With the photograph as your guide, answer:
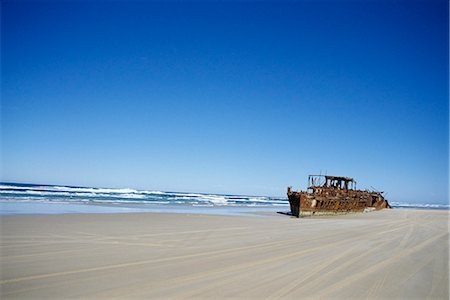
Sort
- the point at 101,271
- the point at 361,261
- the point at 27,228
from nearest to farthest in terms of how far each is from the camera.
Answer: the point at 101,271
the point at 361,261
the point at 27,228

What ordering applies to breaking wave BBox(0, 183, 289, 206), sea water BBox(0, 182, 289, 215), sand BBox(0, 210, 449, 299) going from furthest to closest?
breaking wave BBox(0, 183, 289, 206)
sea water BBox(0, 182, 289, 215)
sand BBox(0, 210, 449, 299)

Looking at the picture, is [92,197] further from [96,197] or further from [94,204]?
[94,204]

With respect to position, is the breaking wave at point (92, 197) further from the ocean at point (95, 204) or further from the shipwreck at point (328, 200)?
the shipwreck at point (328, 200)

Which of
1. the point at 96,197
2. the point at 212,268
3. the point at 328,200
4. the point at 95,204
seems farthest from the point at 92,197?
the point at 212,268

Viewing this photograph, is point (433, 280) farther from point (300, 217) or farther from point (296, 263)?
point (300, 217)

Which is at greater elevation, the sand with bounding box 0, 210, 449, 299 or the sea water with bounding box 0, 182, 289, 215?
the sand with bounding box 0, 210, 449, 299

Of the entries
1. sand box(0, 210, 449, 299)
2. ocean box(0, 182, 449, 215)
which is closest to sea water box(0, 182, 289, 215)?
ocean box(0, 182, 449, 215)

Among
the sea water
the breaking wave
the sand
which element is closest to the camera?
the sand

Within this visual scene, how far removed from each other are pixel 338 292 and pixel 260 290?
43.6 inches

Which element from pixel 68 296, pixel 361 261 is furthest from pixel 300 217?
pixel 68 296

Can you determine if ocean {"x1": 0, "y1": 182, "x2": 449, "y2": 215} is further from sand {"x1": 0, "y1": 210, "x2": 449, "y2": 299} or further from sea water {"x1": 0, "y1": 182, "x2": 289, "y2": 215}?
sand {"x1": 0, "y1": 210, "x2": 449, "y2": 299}

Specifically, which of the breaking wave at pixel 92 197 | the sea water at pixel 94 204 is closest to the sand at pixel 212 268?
the sea water at pixel 94 204

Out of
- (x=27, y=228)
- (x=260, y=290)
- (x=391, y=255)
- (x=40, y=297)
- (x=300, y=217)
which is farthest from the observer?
(x=300, y=217)

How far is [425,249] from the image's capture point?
8539mm
